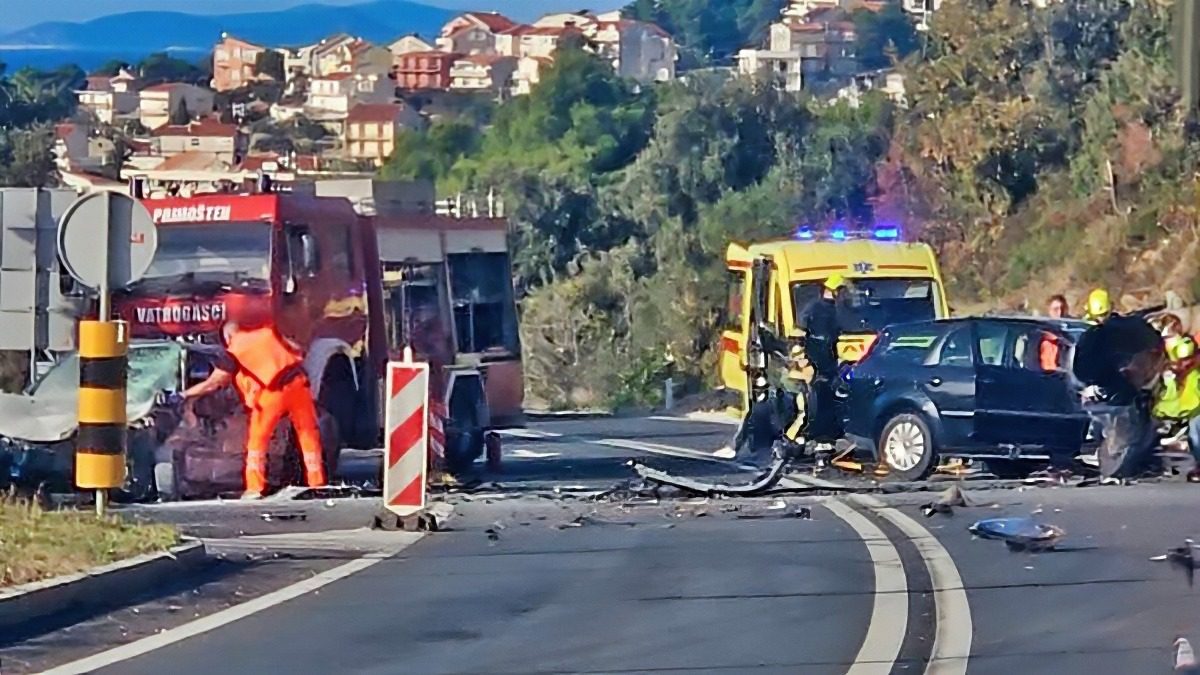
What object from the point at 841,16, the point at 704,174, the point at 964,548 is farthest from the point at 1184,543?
the point at 841,16

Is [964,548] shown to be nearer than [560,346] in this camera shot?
Yes

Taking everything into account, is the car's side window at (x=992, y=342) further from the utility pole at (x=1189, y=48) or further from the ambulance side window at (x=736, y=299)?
the utility pole at (x=1189, y=48)

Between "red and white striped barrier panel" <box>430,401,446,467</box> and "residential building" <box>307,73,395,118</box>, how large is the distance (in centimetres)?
5093

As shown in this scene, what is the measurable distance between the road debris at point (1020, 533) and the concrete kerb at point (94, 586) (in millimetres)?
4841

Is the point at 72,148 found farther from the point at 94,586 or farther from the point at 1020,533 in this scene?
the point at 94,586

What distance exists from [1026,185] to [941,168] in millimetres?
2021

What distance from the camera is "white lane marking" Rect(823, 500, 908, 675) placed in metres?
9.15

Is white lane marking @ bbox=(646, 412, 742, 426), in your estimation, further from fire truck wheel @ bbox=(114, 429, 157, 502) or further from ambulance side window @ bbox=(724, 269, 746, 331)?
fire truck wheel @ bbox=(114, 429, 157, 502)

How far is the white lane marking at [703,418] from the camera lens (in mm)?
34228

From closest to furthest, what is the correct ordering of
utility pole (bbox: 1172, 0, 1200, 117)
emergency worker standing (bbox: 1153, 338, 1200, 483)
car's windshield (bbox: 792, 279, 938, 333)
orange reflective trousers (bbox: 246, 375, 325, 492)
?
utility pole (bbox: 1172, 0, 1200, 117) → orange reflective trousers (bbox: 246, 375, 325, 492) → emergency worker standing (bbox: 1153, 338, 1200, 483) → car's windshield (bbox: 792, 279, 938, 333)

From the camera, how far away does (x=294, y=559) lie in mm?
12797

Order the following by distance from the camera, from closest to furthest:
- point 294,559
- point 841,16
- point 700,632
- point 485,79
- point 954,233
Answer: point 700,632
point 294,559
point 954,233
point 485,79
point 841,16

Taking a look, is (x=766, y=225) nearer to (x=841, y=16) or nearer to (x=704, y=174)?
(x=704, y=174)

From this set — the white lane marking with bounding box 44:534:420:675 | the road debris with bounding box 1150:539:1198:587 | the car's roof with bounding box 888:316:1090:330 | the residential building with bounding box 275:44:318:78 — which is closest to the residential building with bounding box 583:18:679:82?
the residential building with bounding box 275:44:318:78
